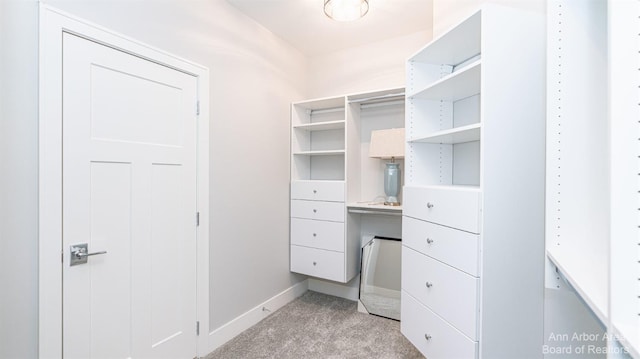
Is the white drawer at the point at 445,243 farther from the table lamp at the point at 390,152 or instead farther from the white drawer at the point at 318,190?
the white drawer at the point at 318,190

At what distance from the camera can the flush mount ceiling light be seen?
2.09 m

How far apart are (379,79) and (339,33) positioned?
0.60 metres

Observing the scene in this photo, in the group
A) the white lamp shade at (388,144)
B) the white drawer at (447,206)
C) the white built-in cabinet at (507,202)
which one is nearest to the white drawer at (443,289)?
the white built-in cabinet at (507,202)

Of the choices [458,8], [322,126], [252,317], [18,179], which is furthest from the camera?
[322,126]

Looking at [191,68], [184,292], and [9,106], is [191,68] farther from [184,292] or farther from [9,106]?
[184,292]

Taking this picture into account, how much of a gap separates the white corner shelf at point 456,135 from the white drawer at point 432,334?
1.01m

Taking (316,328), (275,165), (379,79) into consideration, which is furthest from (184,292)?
(379,79)

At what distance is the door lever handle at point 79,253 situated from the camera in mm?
1421

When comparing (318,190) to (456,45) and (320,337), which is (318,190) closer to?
(320,337)

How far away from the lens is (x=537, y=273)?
1.33 m

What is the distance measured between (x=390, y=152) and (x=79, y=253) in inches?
87.7

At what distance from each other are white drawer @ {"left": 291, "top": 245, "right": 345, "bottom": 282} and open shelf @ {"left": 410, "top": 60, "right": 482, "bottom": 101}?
5.33 ft

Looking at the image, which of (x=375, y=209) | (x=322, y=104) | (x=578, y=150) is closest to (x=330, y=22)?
(x=322, y=104)

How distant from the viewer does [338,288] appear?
3125 millimetres
